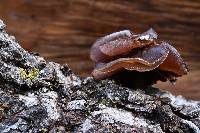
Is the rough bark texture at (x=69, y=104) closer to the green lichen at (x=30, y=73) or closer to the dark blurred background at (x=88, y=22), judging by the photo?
the green lichen at (x=30, y=73)

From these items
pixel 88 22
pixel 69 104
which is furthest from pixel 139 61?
pixel 88 22

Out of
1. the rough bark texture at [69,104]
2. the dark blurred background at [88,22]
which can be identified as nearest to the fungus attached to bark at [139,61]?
the rough bark texture at [69,104]

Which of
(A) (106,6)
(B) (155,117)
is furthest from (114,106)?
(A) (106,6)

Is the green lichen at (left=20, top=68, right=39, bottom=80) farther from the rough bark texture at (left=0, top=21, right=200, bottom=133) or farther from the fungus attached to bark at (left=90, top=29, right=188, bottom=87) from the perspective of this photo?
the fungus attached to bark at (left=90, top=29, right=188, bottom=87)

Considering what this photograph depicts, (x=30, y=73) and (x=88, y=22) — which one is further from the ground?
(x=88, y=22)

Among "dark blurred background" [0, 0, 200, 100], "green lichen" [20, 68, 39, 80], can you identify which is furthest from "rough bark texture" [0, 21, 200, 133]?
"dark blurred background" [0, 0, 200, 100]

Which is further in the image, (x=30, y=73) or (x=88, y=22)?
(x=88, y=22)

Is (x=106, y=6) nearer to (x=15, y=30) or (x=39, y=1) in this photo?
(x=39, y=1)

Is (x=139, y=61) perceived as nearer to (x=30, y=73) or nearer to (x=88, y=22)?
(x=30, y=73)
